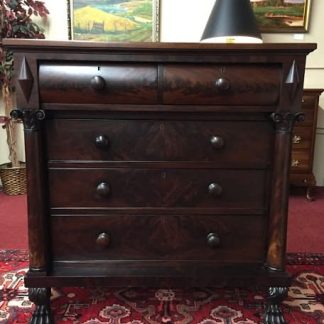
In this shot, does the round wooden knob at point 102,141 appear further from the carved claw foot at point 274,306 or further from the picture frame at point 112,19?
the picture frame at point 112,19

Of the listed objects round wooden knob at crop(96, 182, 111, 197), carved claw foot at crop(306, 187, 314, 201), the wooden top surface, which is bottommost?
carved claw foot at crop(306, 187, 314, 201)

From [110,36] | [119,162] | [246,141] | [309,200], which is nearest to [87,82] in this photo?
[119,162]

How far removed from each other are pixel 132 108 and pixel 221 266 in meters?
0.58

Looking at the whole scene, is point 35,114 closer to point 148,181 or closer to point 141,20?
point 148,181

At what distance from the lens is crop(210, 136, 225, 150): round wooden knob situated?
104cm

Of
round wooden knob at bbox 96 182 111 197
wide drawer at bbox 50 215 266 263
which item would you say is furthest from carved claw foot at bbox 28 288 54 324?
round wooden knob at bbox 96 182 111 197

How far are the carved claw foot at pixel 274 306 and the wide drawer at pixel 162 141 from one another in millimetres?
408

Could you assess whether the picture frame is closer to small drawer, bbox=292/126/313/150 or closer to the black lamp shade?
the black lamp shade

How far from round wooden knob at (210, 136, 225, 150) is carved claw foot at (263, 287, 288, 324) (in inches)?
19.3

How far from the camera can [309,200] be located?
2.57 meters

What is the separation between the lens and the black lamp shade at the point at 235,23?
2223mm

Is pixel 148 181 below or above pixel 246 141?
below

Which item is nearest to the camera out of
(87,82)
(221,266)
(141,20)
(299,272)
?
A: (87,82)

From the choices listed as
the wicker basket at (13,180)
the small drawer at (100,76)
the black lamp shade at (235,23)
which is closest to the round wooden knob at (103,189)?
the small drawer at (100,76)
